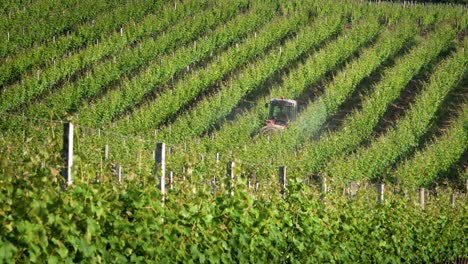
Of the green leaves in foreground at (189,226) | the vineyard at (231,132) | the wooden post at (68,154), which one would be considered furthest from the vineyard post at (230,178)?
the wooden post at (68,154)

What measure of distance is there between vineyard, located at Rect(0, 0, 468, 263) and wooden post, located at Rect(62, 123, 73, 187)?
1cm

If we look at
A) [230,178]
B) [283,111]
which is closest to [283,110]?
[283,111]

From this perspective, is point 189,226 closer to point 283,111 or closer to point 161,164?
point 161,164

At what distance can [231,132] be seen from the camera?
43.1m

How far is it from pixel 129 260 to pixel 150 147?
29463mm

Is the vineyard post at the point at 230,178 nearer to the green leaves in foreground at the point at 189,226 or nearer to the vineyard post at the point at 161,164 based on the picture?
the green leaves in foreground at the point at 189,226

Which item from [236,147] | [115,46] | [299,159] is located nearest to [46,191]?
[299,159]

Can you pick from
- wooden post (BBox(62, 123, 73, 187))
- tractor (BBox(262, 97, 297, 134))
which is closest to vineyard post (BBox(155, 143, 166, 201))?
wooden post (BBox(62, 123, 73, 187))

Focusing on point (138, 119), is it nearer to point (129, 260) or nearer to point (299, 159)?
point (299, 159)

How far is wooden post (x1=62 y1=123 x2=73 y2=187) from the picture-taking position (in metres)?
8.70

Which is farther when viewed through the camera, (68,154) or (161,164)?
(161,164)

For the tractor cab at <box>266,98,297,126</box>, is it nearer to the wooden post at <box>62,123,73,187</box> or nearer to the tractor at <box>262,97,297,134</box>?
the tractor at <box>262,97,297,134</box>

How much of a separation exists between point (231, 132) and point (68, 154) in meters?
34.3

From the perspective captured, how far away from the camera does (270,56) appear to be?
5481cm
